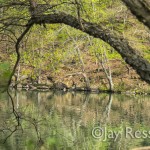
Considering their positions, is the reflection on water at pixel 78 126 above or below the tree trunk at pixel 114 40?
below

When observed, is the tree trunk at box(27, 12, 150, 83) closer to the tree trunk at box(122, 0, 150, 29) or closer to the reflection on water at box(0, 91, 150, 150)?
the tree trunk at box(122, 0, 150, 29)

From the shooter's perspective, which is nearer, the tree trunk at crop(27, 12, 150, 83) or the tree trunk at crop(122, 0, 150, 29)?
the tree trunk at crop(122, 0, 150, 29)

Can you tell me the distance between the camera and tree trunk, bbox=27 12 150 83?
5.35 m

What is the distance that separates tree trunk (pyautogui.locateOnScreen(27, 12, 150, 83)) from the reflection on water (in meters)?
4.53

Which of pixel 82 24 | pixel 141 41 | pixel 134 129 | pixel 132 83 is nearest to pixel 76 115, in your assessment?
pixel 134 129

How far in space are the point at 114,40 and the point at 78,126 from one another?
1490cm

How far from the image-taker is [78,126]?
66.5 ft

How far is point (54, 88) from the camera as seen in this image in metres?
44.1

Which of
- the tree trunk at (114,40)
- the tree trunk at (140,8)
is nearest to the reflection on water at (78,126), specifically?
the tree trunk at (114,40)

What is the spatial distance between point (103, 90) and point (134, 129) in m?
23.7

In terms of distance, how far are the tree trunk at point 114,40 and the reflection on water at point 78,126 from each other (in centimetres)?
453

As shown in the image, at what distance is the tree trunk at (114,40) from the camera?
5352 mm

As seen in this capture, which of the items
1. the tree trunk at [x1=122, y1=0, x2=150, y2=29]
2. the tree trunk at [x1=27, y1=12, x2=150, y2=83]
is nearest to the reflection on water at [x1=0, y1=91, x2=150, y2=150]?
the tree trunk at [x1=27, y1=12, x2=150, y2=83]

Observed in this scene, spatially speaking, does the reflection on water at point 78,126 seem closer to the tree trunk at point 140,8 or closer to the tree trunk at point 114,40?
the tree trunk at point 114,40
